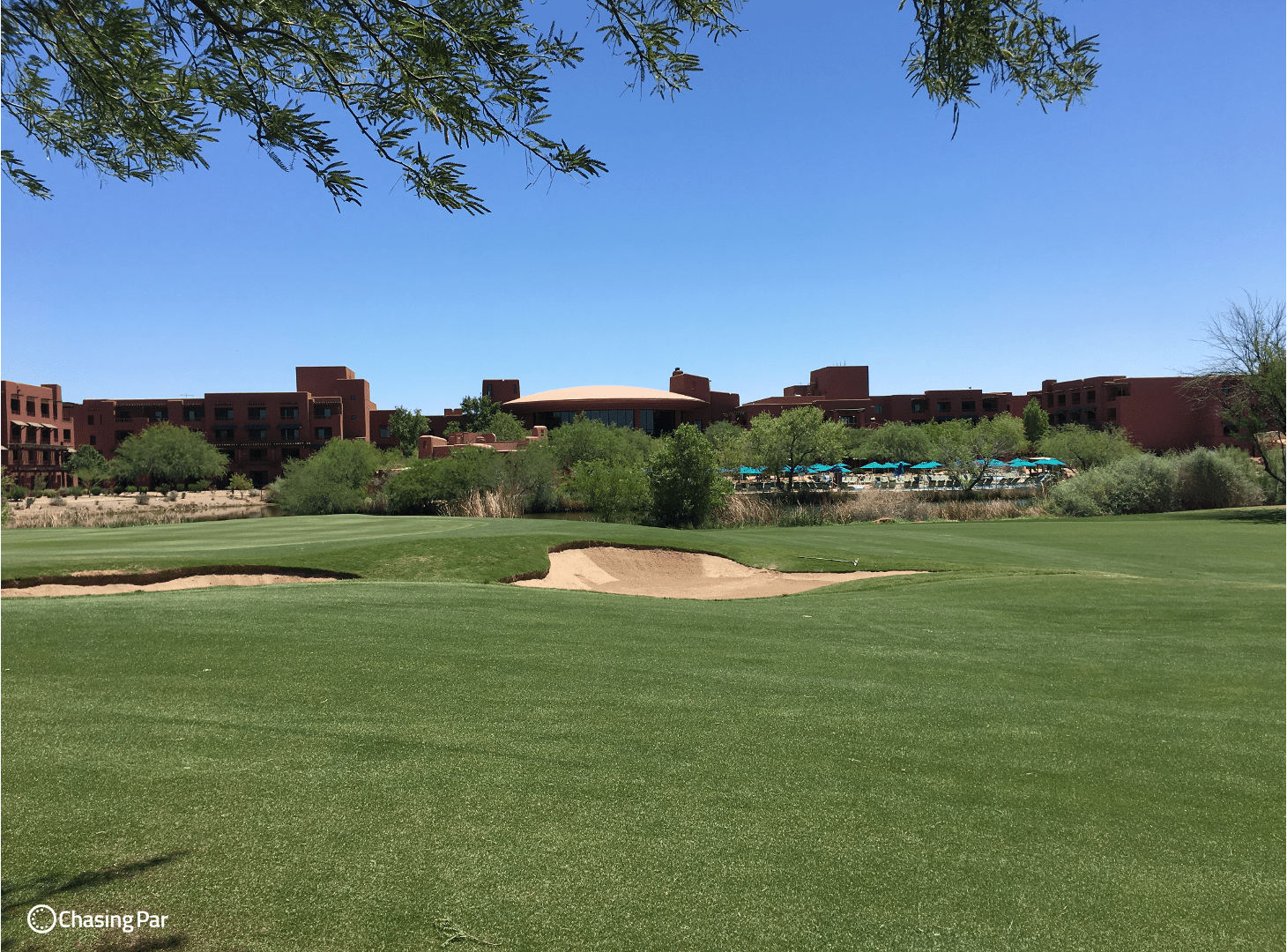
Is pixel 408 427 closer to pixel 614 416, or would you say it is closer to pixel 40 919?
pixel 614 416

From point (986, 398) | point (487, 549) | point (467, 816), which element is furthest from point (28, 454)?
point (986, 398)

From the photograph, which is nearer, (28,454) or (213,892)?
(213,892)

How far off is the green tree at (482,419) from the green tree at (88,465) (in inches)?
1419

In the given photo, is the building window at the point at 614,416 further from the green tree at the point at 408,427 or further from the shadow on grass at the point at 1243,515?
the shadow on grass at the point at 1243,515

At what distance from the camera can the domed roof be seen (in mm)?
103062

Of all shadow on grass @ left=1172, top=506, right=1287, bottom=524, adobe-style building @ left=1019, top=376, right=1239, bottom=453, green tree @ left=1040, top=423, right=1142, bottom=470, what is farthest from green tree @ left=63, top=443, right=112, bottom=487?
adobe-style building @ left=1019, top=376, right=1239, bottom=453

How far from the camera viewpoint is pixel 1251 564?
20.6m

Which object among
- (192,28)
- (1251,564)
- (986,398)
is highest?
(986,398)

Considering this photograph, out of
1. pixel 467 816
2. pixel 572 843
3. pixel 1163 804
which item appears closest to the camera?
pixel 572 843

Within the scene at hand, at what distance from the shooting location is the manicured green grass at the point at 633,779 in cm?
377

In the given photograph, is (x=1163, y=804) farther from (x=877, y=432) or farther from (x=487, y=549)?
(x=877, y=432)

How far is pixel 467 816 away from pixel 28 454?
104 meters

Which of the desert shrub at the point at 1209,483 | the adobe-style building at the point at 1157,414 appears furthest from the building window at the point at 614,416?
the desert shrub at the point at 1209,483

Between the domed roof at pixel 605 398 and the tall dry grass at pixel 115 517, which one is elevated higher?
the domed roof at pixel 605 398
